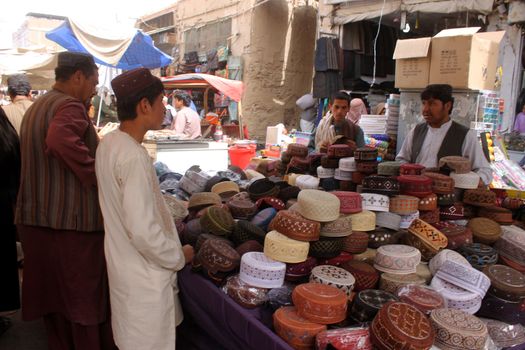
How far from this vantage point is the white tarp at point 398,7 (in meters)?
6.47

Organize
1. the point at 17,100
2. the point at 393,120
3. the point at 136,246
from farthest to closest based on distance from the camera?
the point at 393,120 → the point at 17,100 → the point at 136,246

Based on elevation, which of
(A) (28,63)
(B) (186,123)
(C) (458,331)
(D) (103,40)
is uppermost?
(D) (103,40)

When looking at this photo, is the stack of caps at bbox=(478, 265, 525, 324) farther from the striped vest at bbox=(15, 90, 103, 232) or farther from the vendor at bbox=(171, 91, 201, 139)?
the vendor at bbox=(171, 91, 201, 139)

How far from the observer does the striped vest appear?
2242 mm

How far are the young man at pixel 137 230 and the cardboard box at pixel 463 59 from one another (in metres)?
3.56

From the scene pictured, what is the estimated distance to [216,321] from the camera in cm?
200

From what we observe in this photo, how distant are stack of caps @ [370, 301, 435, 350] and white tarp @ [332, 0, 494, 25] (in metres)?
6.45

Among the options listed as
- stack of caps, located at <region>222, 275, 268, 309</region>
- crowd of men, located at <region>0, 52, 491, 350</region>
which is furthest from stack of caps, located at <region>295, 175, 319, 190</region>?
stack of caps, located at <region>222, 275, 268, 309</region>

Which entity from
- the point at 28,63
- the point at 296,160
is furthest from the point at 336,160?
the point at 28,63

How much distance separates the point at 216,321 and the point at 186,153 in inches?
174

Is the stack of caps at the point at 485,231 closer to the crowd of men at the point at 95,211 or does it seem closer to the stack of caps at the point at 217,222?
the crowd of men at the point at 95,211

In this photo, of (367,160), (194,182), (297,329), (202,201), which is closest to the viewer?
(297,329)

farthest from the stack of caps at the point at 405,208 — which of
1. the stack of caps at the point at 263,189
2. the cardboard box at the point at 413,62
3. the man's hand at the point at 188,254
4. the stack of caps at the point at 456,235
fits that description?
the cardboard box at the point at 413,62

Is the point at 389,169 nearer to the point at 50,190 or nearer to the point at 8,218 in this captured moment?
the point at 50,190
